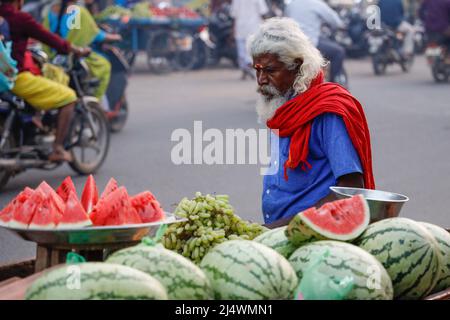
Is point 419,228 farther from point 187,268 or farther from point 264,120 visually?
point 264,120

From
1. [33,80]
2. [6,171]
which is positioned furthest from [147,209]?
[6,171]

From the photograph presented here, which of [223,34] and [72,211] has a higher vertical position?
[223,34]

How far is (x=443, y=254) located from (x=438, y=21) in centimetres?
1377

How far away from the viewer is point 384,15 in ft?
59.9

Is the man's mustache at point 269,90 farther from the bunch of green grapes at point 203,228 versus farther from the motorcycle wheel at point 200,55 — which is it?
the motorcycle wheel at point 200,55

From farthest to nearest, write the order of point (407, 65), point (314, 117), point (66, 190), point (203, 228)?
1. point (407, 65)
2. point (314, 117)
3. point (203, 228)
4. point (66, 190)

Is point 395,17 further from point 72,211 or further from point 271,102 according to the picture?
point 72,211

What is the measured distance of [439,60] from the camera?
16797mm

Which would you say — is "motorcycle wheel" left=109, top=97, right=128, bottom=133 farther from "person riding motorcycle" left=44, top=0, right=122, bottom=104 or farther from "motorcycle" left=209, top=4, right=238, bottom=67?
"motorcycle" left=209, top=4, right=238, bottom=67

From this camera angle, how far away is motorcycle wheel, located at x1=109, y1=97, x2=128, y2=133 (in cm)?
1166

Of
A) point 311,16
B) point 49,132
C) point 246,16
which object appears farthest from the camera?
point 246,16

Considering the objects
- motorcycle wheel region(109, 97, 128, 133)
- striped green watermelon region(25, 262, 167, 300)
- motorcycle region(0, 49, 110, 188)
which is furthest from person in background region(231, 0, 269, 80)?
striped green watermelon region(25, 262, 167, 300)

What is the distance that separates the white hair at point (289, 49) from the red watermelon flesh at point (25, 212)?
58.8 inches

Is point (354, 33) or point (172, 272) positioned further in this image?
point (354, 33)
